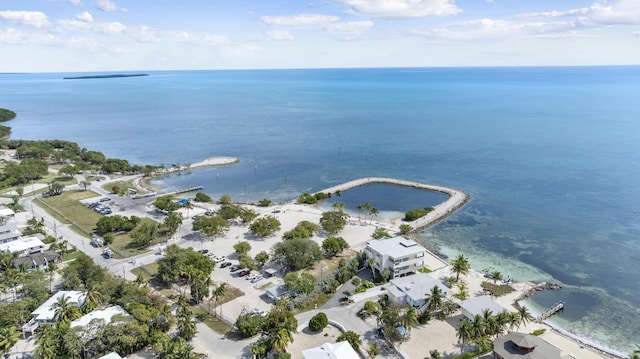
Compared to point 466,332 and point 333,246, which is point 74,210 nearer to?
point 333,246

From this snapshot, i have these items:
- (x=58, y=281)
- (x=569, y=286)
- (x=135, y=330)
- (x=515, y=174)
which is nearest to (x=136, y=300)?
(x=135, y=330)

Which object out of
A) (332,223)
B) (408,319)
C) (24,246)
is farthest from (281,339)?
(24,246)

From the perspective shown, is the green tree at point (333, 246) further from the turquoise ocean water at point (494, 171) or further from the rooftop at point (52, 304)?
the rooftop at point (52, 304)

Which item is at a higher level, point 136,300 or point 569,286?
point 136,300

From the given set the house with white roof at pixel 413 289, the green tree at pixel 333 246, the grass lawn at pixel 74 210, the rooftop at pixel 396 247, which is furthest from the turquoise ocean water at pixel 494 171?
the grass lawn at pixel 74 210

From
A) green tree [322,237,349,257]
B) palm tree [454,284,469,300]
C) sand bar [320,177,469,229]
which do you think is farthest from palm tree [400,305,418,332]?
sand bar [320,177,469,229]

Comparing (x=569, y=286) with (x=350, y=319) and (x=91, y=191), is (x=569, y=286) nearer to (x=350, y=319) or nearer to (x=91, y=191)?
(x=350, y=319)
